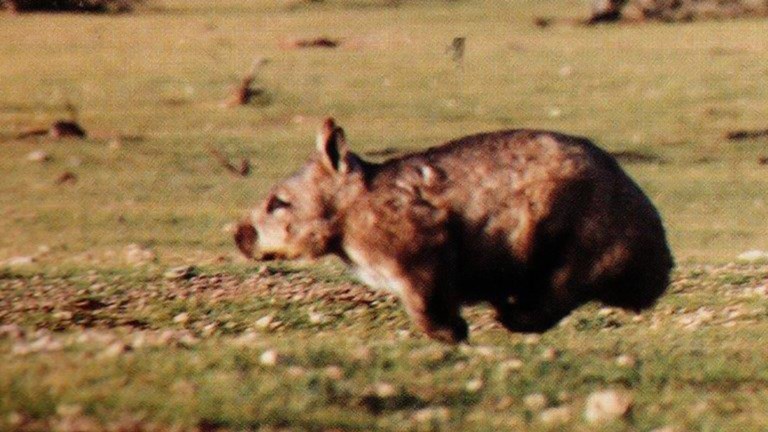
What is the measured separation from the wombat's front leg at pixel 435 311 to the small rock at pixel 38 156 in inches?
378

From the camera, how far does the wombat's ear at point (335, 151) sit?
6.96 metres

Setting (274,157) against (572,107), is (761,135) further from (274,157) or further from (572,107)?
(274,157)

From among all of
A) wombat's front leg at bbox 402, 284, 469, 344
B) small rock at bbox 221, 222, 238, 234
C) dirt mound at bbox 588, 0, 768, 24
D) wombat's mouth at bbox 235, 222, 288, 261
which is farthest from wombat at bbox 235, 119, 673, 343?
dirt mound at bbox 588, 0, 768, 24

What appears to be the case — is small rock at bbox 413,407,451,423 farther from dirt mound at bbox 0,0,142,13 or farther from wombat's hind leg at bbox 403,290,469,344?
dirt mound at bbox 0,0,142,13

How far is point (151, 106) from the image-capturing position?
19.0m

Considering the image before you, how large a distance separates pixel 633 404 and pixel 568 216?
149 cm

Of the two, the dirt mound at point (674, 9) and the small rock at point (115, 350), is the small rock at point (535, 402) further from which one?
the dirt mound at point (674, 9)

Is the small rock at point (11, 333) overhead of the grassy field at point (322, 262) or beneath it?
overhead

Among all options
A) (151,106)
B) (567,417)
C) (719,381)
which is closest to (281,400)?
(567,417)

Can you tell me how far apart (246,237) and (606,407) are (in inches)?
107

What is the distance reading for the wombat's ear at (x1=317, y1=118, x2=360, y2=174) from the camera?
6.96 meters

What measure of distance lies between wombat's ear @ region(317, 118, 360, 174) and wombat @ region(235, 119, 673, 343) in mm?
70

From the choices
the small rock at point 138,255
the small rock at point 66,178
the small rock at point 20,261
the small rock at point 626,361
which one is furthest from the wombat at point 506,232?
the small rock at point 66,178

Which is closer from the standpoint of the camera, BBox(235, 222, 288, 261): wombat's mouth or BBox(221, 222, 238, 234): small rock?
BBox(235, 222, 288, 261): wombat's mouth
